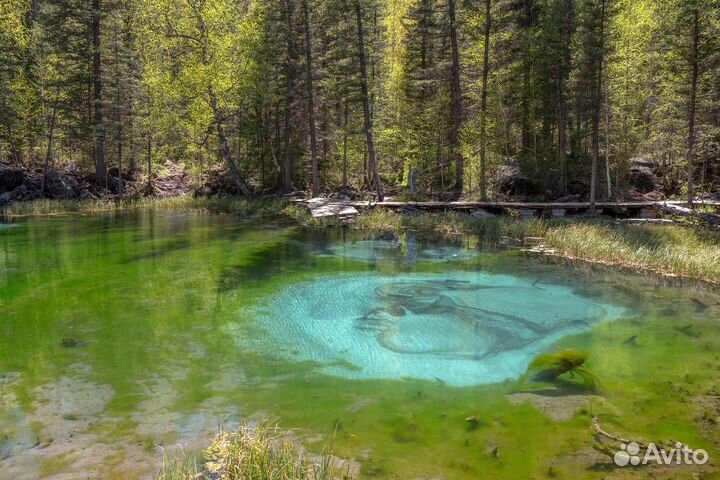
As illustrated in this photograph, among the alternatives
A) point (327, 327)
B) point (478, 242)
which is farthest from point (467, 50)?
point (327, 327)

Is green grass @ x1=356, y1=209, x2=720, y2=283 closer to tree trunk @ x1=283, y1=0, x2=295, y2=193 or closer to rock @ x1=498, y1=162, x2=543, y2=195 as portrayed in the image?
rock @ x1=498, y1=162, x2=543, y2=195

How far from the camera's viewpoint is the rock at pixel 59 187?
3033 cm

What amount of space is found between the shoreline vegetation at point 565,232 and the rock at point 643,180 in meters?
7.30

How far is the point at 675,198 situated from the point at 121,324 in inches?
951

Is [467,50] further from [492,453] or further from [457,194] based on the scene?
[492,453]

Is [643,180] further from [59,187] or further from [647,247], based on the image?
[59,187]

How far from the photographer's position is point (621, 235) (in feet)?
50.2

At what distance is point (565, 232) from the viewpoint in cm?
1593

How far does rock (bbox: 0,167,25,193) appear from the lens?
1152 inches

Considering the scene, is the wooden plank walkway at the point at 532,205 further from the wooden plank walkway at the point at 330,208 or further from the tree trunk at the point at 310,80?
the tree trunk at the point at 310,80

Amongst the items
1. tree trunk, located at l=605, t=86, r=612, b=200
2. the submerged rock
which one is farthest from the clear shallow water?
tree trunk, located at l=605, t=86, r=612, b=200

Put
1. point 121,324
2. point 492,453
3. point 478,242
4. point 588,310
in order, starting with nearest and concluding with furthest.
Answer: point 492,453
point 121,324
point 588,310
point 478,242

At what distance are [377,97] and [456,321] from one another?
21602 millimetres

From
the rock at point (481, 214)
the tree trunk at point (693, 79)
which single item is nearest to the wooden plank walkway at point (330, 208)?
the rock at point (481, 214)
